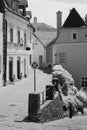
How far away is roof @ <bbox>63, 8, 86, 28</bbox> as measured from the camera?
42750mm

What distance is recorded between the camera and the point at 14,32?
30375 millimetres

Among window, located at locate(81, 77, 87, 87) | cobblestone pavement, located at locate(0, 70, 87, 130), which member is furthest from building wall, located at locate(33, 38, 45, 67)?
cobblestone pavement, located at locate(0, 70, 87, 130)

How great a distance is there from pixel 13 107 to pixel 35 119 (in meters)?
3.25

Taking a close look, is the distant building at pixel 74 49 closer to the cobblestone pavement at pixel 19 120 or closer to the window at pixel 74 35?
the window at pixel 74 35

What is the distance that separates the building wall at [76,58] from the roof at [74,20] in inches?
103

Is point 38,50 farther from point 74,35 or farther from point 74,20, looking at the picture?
point 74,35

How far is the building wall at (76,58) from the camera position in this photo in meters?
42.1

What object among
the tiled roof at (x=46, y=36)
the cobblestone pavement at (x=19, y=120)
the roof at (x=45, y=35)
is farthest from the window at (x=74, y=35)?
the cobblestone pavement at (x=19, y=120)

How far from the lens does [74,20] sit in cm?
4328

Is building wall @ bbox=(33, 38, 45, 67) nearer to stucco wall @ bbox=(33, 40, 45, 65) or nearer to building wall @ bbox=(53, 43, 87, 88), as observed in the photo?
stucco wall @ bbox=(33, 40, 45, 65)

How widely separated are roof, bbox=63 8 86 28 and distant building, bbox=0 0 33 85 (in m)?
8.20

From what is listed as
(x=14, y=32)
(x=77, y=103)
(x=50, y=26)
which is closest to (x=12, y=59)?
(x=14, y=32)

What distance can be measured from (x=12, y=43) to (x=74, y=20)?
52.6 ft

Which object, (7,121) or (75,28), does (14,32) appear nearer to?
(75,28)
